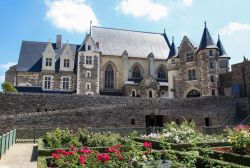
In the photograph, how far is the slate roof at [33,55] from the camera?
4056cm

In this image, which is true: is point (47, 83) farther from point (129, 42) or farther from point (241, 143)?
point (241, 143)

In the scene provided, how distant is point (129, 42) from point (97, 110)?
24.4m

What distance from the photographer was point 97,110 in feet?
86.2

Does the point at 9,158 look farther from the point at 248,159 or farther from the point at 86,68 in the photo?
the point at 86,68

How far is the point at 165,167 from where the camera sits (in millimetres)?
8273

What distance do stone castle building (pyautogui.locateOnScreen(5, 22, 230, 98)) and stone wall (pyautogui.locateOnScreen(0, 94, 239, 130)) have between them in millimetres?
8768

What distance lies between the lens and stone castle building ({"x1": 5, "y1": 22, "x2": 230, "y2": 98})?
131ft

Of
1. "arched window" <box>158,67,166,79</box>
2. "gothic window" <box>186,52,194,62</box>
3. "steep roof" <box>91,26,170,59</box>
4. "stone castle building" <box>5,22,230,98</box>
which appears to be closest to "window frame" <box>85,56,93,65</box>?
"stone castle building" <box>5,22,230,98</box>

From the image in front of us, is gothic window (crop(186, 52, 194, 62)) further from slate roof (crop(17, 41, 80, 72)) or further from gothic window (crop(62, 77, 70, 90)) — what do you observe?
gothic window (crop(62, 77, 70, 90))

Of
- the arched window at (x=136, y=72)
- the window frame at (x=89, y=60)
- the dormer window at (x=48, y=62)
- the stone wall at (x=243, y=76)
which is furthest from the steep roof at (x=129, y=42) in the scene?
the stone wall at (x=243, y=76)

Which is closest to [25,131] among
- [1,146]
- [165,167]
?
[1,146]

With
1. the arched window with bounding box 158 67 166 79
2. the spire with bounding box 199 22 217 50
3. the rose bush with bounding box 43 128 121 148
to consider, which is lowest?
the rose bush with bounding box 43 128 121 148

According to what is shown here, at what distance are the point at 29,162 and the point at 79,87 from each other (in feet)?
94.4

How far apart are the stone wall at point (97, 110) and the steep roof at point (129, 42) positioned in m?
17.0
